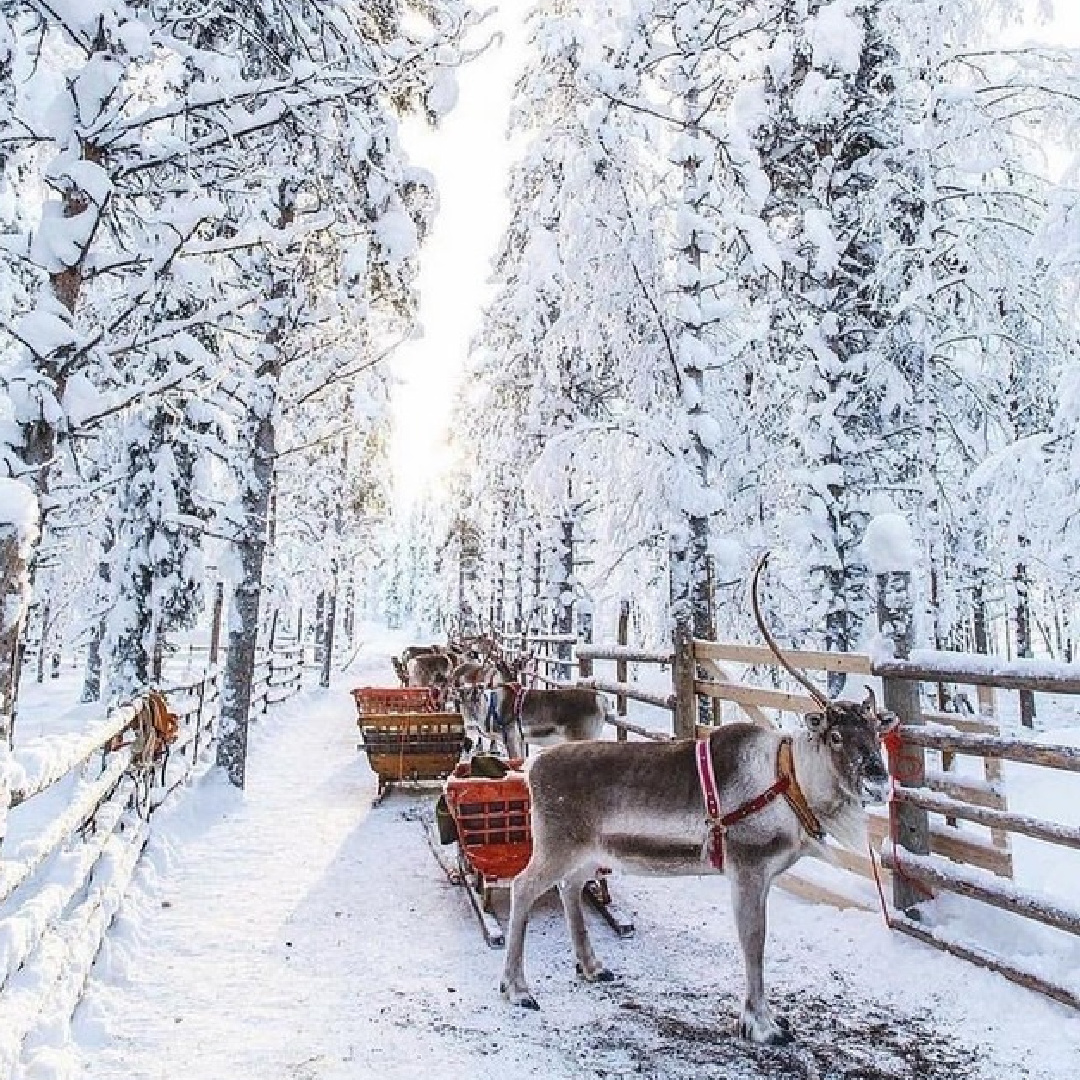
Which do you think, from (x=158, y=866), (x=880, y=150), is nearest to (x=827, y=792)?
(x=158, y=866)

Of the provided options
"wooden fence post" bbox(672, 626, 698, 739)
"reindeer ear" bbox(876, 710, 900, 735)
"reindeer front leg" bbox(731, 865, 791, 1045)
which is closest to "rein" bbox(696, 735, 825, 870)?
"reindeer front leg" bbox(731, 865, 791, 1045)

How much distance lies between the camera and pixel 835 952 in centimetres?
559

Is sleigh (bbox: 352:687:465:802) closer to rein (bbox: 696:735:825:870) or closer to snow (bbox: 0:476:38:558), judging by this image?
rein (bbox: 696:735:825:870)

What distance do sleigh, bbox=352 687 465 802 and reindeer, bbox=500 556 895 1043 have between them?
16.6 ft

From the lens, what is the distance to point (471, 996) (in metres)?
4.96

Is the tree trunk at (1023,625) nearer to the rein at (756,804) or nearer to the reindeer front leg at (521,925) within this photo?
the rein at (756,804)

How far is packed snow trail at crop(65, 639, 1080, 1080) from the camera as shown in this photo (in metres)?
4.14

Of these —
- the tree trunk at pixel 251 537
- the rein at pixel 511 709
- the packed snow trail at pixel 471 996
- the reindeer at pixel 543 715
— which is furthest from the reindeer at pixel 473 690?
the packed snow trail at pixel 471 996

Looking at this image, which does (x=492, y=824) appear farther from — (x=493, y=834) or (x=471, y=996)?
(x=471, y=996)

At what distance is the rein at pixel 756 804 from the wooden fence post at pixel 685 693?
305 centimetres

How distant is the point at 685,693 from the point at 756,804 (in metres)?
3.22

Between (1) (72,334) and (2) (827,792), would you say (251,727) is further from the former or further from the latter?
(2) (827,792)

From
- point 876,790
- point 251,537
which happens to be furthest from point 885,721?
point 251,537

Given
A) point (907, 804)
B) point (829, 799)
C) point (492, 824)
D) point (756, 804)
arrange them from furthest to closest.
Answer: point (492, 824) < point (907, 804) < point (756, 804) < point (829, 799)
